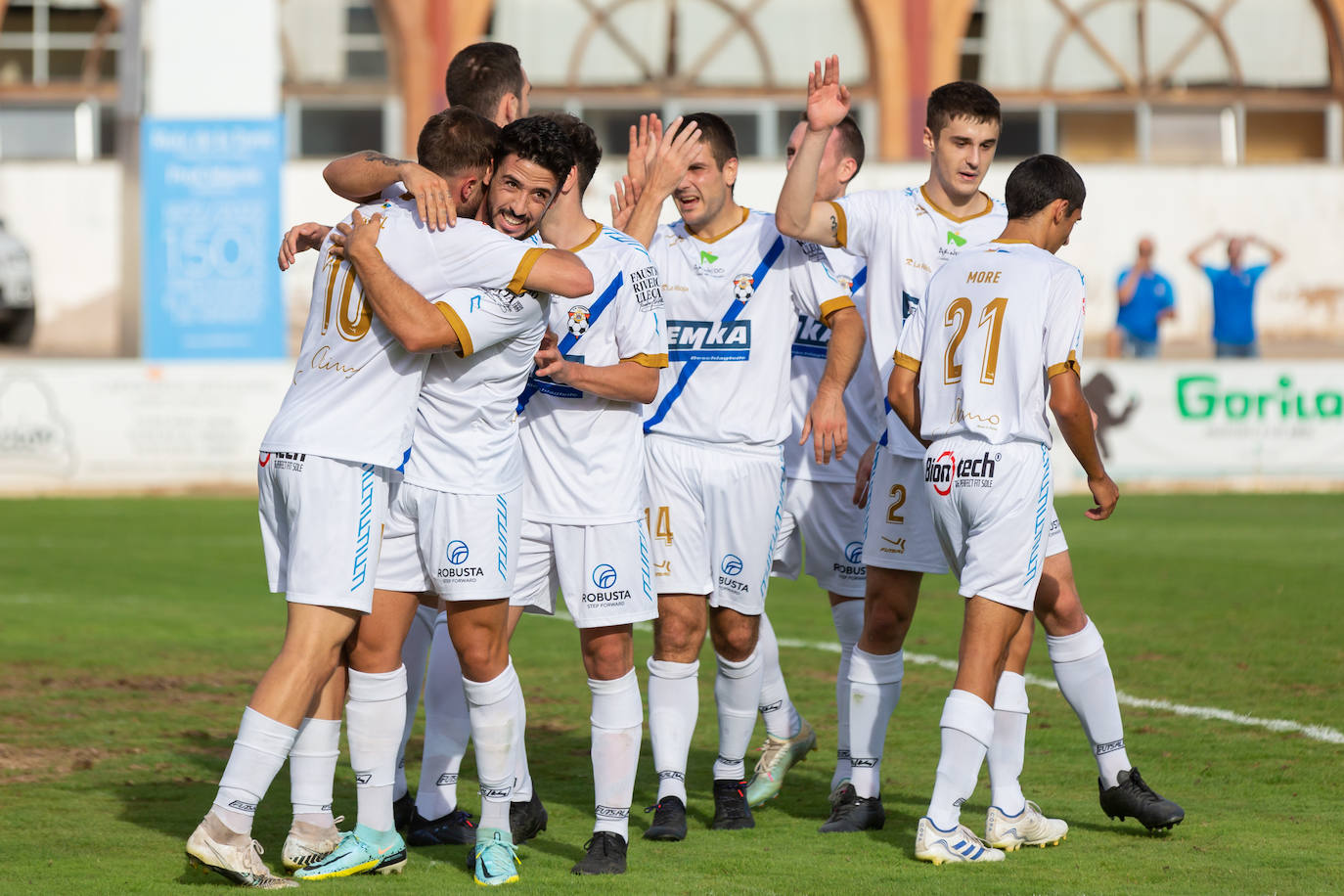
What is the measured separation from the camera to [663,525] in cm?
611

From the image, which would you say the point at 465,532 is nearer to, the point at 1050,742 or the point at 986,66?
the point at 1050,742

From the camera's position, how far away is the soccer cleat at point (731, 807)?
5.95 m

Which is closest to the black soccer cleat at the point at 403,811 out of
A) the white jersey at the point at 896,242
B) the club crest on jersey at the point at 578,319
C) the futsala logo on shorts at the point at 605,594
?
the futsala logo on shorts at the point at 605,594

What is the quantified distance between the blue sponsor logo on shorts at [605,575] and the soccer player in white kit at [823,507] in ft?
4.32

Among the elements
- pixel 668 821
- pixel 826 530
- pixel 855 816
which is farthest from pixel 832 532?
pixel 668 821

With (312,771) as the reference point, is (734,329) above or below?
above

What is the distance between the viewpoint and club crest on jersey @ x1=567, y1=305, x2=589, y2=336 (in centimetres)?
559

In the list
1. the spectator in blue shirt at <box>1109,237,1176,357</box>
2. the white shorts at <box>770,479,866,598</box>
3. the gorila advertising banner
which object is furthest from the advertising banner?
the white shorts at <box>770,479,866,598</box>

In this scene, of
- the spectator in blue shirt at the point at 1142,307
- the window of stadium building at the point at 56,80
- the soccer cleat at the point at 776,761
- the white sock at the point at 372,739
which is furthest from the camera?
the window of stadium building at the point at 56,80

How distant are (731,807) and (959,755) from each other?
3.35ft

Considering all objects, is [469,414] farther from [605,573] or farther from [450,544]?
[605,573]

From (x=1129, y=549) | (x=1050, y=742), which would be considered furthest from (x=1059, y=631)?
(x=1129, y=549)

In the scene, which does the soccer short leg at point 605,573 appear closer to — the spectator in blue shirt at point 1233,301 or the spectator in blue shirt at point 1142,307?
the spectator in blue shirt at point 1142,307

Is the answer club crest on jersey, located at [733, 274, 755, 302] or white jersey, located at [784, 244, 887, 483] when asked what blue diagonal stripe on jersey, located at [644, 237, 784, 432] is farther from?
white jersey, located at [784, 244, 887, 483]
